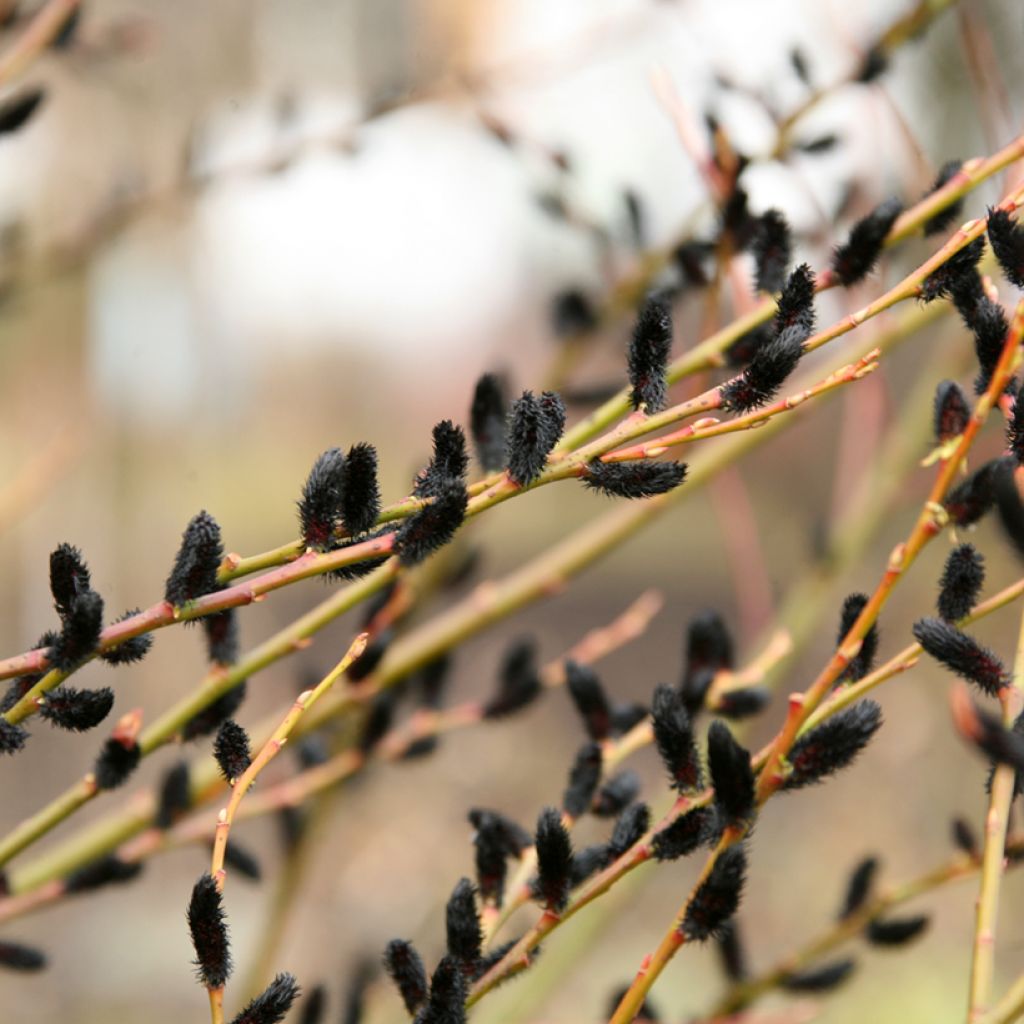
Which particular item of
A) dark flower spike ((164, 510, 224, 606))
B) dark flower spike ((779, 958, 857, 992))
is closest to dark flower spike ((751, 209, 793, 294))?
dark flower spike ((164, 510, 224, 606))

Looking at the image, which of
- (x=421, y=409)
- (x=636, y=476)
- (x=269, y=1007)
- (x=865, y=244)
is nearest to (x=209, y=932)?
(x=269, y=1007)

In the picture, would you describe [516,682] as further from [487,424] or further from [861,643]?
[861,643]

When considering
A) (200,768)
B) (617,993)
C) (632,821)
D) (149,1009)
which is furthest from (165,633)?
(632,821)

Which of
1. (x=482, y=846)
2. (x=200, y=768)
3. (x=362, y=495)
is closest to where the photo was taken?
(x=362, y=495)

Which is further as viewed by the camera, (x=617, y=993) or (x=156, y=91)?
(x=156, y=91)

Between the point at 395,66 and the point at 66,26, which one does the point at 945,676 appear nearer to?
the point at 395,66

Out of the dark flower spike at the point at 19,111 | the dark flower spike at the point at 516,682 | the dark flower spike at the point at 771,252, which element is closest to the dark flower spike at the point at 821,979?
the dark flower spike at the point at 516,682
